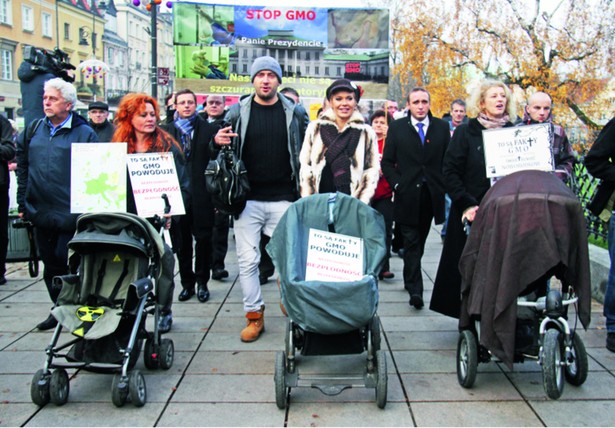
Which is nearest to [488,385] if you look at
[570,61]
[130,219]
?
[130,219]

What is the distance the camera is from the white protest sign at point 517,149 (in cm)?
441

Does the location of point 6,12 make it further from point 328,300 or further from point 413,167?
point 328,300

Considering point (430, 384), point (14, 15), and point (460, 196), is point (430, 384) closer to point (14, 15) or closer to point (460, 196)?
point (460, 196)

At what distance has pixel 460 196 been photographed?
4914 mm

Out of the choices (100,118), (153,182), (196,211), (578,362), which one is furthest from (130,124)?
(578,362)

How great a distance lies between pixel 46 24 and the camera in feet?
199

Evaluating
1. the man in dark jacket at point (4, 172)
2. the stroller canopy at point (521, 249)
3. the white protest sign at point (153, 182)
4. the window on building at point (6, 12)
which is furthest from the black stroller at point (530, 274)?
the window on building at point (6, 12)

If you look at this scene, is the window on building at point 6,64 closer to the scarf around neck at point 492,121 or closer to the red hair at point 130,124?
the red hair at point 130,124

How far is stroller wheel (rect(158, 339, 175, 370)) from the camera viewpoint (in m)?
4.59

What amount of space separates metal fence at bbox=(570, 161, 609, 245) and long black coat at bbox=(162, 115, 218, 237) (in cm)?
443

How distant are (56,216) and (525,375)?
12.5 feet

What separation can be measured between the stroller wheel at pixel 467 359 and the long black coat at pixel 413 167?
2.20 metres

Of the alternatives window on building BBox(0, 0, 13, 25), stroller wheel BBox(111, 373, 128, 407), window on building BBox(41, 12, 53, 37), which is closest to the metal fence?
stroller wheel BBox(111, 373, 128, 407)

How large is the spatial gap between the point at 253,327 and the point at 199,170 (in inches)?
76.6
